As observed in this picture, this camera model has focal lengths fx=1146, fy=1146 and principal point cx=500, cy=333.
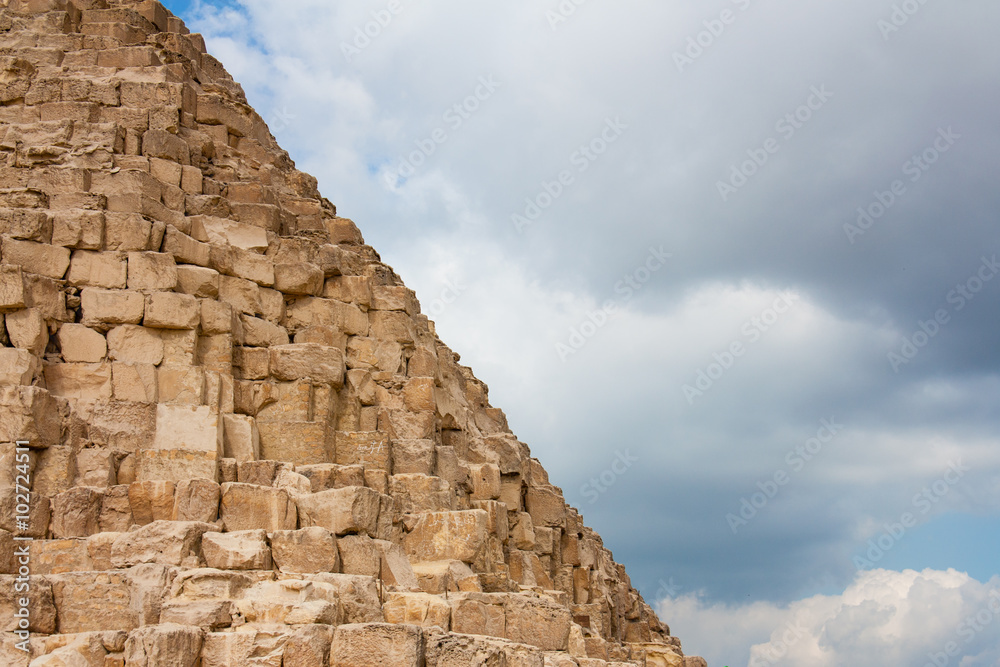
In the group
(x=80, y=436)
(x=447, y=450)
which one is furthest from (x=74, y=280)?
(x=447, y=450)

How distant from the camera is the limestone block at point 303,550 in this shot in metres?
13.3

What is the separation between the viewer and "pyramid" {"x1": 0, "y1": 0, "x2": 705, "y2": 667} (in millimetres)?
12227

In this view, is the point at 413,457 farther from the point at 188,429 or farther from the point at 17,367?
the point at 17,367

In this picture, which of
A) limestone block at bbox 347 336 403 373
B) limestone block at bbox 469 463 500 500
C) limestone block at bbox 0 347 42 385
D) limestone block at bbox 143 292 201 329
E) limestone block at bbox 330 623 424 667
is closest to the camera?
limestone block at bbox 330 623 424 667

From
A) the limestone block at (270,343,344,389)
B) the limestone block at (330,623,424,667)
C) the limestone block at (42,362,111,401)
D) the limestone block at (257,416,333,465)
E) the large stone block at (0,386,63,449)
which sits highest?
the limestone block at (270,343,344,389)

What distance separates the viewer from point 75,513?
1400 centimetres

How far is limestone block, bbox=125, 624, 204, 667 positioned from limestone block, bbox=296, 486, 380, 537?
308cm

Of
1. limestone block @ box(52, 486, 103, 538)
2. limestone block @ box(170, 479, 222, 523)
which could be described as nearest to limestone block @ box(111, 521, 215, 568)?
limestone block @ box(170, 479, 222, 523)

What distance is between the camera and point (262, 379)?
1731cm

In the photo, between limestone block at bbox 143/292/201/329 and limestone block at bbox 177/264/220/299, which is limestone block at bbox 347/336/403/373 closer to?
limestone block at bbox 177/264/220/299

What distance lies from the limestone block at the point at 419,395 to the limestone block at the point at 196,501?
504 centimetres

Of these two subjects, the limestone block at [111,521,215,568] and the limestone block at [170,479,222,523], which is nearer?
the limestone block at [111,521,215,568]

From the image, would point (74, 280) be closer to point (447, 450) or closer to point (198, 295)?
point (198, 295)

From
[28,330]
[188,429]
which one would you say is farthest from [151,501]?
[28,330]
